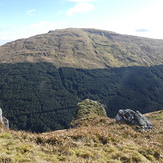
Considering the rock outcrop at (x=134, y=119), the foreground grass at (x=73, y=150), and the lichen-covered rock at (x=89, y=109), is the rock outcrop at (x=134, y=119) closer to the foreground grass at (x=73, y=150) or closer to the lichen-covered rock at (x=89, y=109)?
the foreground grass at (x=73, y=150)

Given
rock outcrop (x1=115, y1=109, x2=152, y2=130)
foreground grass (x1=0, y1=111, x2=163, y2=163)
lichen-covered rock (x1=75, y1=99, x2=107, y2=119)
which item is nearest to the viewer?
foreground grass (x1=0, y1=111, x2=163, y2=163)

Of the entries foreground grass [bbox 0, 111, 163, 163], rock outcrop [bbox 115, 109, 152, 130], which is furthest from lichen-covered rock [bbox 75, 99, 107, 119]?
foreground grass [bbox 0, 111, 163, 163]

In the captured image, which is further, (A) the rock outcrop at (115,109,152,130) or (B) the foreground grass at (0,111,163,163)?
(A) the rock outcrop at (115,109,152,130)

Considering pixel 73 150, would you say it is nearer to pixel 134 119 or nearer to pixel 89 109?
pixel 134 119

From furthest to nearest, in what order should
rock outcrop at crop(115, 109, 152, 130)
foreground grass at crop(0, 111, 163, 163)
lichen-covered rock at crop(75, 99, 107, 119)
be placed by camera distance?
1. lichen-covered rock at crop(75, 99, 107, 119)
2. rock outcrop at crop(115, 109, 152, 130)
3. foreground grass at crop(0, 111, 163, 163)

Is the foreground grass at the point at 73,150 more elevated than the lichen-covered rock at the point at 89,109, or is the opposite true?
the foreground grass at the point at 73,150

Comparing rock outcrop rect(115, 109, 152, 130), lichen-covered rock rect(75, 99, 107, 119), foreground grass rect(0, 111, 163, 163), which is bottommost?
lichen-covered rock rect(75, 99, 107, 119)

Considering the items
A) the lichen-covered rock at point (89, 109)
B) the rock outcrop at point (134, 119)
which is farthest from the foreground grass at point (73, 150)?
the lichen-covered rock at point (89, 109)

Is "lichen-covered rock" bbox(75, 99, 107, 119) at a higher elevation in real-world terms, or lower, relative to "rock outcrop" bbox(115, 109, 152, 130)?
lower

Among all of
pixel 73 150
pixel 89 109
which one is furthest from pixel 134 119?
pixel 89 109

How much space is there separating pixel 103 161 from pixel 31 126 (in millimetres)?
187250

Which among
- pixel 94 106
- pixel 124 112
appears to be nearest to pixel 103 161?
pixel 124 112

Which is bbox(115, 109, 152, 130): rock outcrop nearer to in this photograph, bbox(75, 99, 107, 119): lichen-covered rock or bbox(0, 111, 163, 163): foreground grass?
bbox(0, 111, 163, 163): foreground grass

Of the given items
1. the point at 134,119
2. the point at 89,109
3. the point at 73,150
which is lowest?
the point at 89,109
